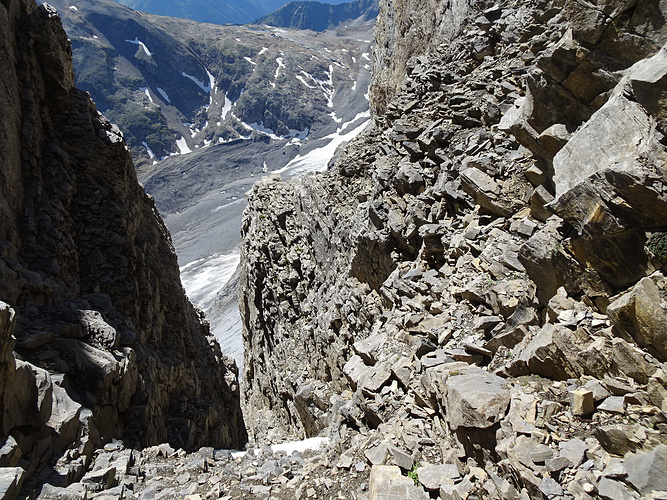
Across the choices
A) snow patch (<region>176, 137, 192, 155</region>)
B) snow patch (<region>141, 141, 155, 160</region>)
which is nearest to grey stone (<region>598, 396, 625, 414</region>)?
snow patch (<region>141, 141, 155, 160</region>)

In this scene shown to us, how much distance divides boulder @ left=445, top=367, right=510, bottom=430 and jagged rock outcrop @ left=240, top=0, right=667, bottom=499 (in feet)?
0.12

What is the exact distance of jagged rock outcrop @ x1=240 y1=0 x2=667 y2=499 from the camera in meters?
5.76

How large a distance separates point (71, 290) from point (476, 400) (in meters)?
15.1

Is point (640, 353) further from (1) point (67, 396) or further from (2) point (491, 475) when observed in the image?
(1) point (67, 396)

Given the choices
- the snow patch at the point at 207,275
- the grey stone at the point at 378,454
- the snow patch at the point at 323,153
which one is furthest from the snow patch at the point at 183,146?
the grey stone at the point at 378,454

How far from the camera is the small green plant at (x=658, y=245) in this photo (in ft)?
19.2

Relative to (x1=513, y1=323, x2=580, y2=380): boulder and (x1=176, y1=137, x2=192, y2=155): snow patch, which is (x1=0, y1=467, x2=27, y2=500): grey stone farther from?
(x1=176, y1=137, x2=192, y2=155): snow patch

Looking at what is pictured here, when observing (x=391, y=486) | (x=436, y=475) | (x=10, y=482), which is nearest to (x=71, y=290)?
(x=10, y=482)

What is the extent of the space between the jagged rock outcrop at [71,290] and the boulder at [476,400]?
26.3 feet

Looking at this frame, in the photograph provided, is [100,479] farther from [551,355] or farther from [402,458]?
[551,355]

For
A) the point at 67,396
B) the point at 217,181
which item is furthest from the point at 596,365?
the point at 217,181

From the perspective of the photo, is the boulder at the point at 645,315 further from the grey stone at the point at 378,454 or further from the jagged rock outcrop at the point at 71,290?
the jagged rock outcrop at the point at 71,290

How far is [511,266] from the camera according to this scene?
9727mm

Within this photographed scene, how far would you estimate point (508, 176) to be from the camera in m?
11.6
